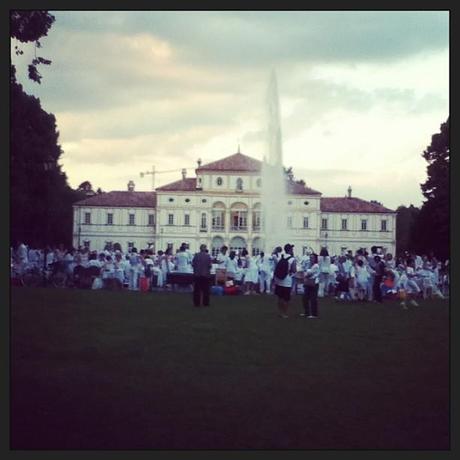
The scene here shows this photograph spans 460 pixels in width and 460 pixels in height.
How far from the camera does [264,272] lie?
3155cm

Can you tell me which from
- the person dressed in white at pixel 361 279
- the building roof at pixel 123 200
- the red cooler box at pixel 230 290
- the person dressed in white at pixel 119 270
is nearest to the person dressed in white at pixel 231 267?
the red cooler box at pixel 230 290

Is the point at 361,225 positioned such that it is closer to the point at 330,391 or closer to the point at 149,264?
the point at 149,264

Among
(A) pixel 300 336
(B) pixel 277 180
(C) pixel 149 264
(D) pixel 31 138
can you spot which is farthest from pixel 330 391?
(B) pixel 277 180

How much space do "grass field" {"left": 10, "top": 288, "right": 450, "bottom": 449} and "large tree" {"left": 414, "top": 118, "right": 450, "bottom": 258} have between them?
38.0 feet

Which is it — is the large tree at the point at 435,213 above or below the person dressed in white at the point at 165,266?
above

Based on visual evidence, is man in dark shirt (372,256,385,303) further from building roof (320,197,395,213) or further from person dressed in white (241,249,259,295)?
building roof (320,197,395,213)

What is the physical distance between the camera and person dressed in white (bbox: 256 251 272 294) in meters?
31.3

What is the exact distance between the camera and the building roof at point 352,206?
292 ft

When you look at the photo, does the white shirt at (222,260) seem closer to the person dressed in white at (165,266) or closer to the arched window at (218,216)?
the person dressed in white at (165,266)

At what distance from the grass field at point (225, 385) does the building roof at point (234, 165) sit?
72.8 metres

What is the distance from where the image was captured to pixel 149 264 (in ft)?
104

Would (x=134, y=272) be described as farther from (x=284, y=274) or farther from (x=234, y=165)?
(x=234, y=165)

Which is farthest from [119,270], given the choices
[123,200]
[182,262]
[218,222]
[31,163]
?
[218,222]

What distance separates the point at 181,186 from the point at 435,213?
55214 mm
